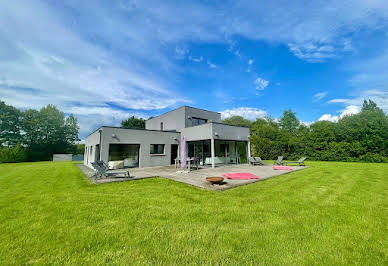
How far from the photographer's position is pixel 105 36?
891 centimetres

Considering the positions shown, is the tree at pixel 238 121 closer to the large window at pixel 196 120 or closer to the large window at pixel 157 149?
the large window at pixel 196 120

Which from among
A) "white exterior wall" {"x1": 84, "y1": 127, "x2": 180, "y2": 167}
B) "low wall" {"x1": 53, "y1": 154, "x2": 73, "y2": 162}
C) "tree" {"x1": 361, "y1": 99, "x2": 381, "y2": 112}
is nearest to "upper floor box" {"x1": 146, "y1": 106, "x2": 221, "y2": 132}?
"white exterior wall" {"x1": 84, "y1": 127, "x2": 180, "y2": 167}

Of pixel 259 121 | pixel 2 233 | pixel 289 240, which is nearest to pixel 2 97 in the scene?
pixel 2 233

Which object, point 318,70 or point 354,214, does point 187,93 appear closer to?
point 318,70

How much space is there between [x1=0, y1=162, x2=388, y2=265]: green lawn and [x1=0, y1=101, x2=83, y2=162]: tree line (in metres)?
34.6

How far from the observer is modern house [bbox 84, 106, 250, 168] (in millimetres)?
13133

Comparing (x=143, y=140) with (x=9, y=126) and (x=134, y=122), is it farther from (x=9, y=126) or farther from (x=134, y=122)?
(x=9, y=126)

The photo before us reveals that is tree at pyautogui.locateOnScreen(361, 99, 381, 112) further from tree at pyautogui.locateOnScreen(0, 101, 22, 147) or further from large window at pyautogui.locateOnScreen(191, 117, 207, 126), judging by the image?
tree at pyautogui.locateOnScreen(0, 101, 22, 147)

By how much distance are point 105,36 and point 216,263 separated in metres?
11.5

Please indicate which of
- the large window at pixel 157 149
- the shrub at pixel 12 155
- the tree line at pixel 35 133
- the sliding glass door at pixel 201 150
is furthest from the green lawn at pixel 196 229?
the tree line at pixel 35 133

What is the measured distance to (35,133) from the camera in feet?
110

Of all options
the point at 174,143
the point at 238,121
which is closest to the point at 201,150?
the point at 174,143

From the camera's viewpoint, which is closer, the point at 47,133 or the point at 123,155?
the point at 123,155

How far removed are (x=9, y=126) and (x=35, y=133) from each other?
4001 mm
